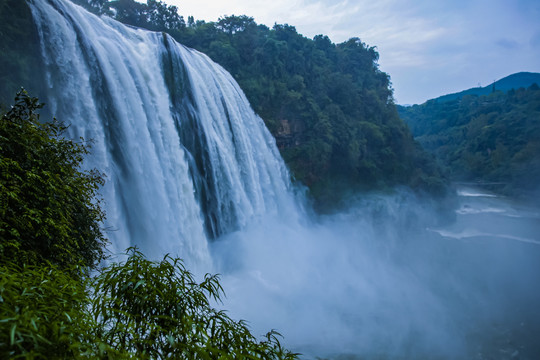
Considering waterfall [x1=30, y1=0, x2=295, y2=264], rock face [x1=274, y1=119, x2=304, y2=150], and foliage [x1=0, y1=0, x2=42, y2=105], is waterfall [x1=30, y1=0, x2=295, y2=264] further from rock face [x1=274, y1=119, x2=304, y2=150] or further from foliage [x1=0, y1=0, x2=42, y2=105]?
rock face [x1=274, y1=119, x2=304, y2=150]

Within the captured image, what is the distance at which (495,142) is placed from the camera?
40.8 metres

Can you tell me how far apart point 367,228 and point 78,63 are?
17.9m

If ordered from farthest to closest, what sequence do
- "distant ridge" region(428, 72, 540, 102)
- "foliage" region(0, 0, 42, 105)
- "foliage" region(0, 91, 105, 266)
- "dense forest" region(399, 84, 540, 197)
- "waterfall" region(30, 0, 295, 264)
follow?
"distant ridge" region(428, 72, 540, 102)
"dense forest" region(399, 84, 540, 197)
"waterfall" region(30, 0, 295, 264)
"foliage" region(0, 0, 42, 105)
"foliage" region(0, 91, 105, 266)

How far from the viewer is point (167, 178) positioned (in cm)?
894

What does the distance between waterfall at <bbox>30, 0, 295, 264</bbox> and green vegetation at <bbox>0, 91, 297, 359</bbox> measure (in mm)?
3171

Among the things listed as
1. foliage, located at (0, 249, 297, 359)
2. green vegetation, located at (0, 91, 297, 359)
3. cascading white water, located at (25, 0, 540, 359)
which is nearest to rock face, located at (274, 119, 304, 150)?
cascading white water, located at (25, 0, 540, 359)

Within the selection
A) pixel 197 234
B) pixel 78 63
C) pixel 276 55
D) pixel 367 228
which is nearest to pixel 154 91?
pixel 78 63

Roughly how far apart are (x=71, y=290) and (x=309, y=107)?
20053mm

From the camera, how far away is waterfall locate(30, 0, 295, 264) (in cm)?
717

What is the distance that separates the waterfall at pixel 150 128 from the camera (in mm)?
7172

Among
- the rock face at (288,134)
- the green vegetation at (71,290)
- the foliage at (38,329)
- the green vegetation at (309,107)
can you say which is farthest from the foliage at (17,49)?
the rock face at (288,134)

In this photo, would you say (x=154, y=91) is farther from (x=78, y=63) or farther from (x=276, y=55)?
(x=276, y=55)

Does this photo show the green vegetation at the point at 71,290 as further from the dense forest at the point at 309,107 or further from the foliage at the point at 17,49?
the dense forest at the point at 309,107

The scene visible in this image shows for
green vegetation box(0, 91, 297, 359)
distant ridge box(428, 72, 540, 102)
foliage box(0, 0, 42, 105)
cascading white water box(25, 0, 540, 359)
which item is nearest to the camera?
green vegetation box(0, 91, 297, 359)
